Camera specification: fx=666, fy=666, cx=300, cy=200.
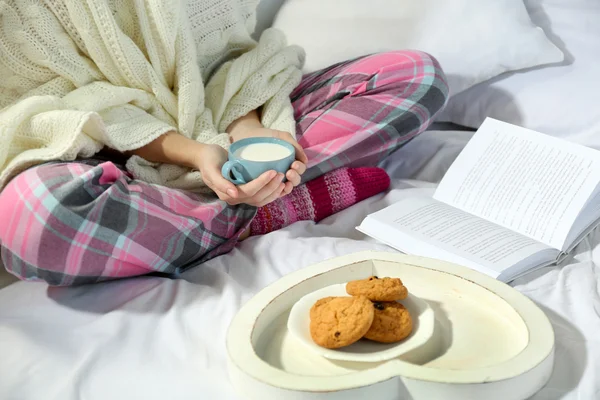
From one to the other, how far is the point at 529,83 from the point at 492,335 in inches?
28.7

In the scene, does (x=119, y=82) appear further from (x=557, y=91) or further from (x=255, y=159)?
(x=557, y=91)

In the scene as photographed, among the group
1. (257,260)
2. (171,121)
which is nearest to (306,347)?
(257,260)

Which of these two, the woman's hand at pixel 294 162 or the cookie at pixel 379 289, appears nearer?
the cookie at pixel 379 289

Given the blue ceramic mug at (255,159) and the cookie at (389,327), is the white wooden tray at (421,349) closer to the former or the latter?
the cookie at (389,327)

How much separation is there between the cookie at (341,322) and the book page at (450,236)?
0.26m

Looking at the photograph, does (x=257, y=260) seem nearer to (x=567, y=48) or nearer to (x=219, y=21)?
(x=219, y=21)

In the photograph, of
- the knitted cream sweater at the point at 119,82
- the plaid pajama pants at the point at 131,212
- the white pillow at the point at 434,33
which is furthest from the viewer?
the white pillow at the point at 434,33

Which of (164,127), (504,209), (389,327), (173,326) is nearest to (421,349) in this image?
(389,327)

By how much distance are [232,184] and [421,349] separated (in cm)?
35

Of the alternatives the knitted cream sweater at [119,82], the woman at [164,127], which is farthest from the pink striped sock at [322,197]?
the knitted cream sweater at [119,82]

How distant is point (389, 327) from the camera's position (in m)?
0.65

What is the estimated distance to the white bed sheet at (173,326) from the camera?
68cm

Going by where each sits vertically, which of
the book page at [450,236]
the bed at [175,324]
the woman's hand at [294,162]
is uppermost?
the woman's hand at [294,162]

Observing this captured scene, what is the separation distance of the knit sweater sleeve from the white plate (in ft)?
1.52
